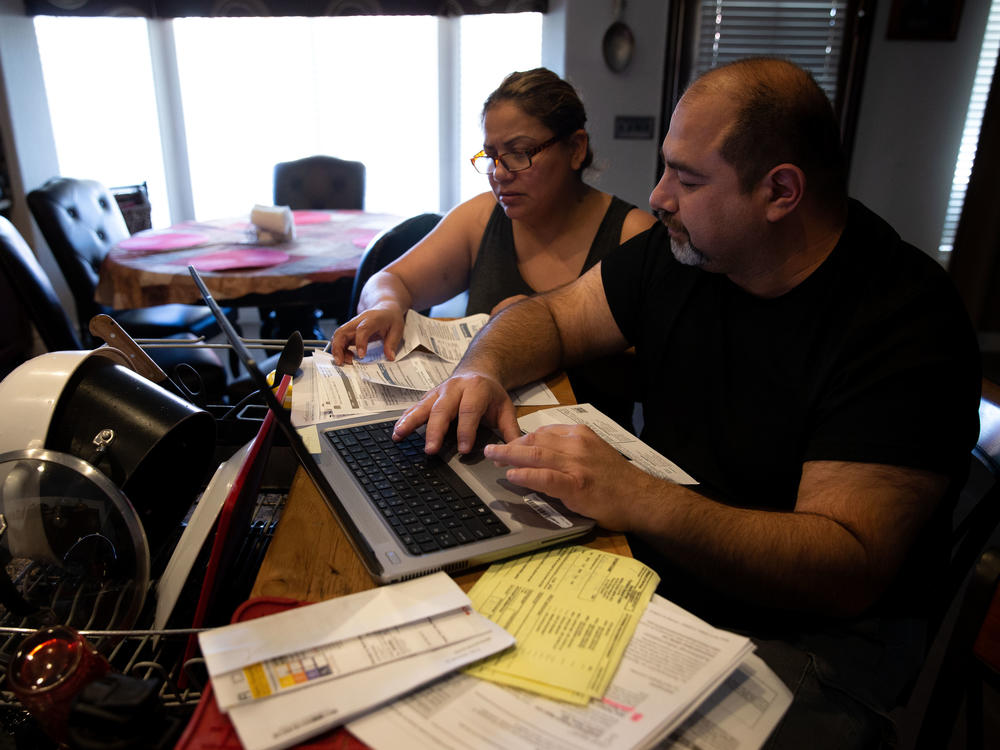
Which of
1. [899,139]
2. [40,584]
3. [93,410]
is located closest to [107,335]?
[93,410]

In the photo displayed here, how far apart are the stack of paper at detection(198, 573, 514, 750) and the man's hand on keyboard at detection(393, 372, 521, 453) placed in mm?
277

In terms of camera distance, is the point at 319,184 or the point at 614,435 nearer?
the point at 614,435

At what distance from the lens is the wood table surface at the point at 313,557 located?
67cm

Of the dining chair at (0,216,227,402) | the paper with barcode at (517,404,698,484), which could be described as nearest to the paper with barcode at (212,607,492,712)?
the paper with barcode at (517,404,698,484)

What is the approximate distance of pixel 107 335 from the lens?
95cm

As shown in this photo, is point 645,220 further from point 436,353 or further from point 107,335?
point 107,335

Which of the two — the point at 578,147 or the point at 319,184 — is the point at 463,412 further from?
the point at 319,184

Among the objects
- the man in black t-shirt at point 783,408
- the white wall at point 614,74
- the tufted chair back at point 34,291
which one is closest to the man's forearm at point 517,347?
the man in black t-shirt at point 783,408

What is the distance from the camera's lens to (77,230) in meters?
2.68

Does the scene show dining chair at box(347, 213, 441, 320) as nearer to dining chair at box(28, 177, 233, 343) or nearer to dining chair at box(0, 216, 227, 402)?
dining chair at box(0, 216, 227, 402)

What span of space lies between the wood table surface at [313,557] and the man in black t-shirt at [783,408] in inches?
5.9

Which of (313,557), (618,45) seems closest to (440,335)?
(313,557)

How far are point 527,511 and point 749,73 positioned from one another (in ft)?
2.34

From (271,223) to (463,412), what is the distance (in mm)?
2087
